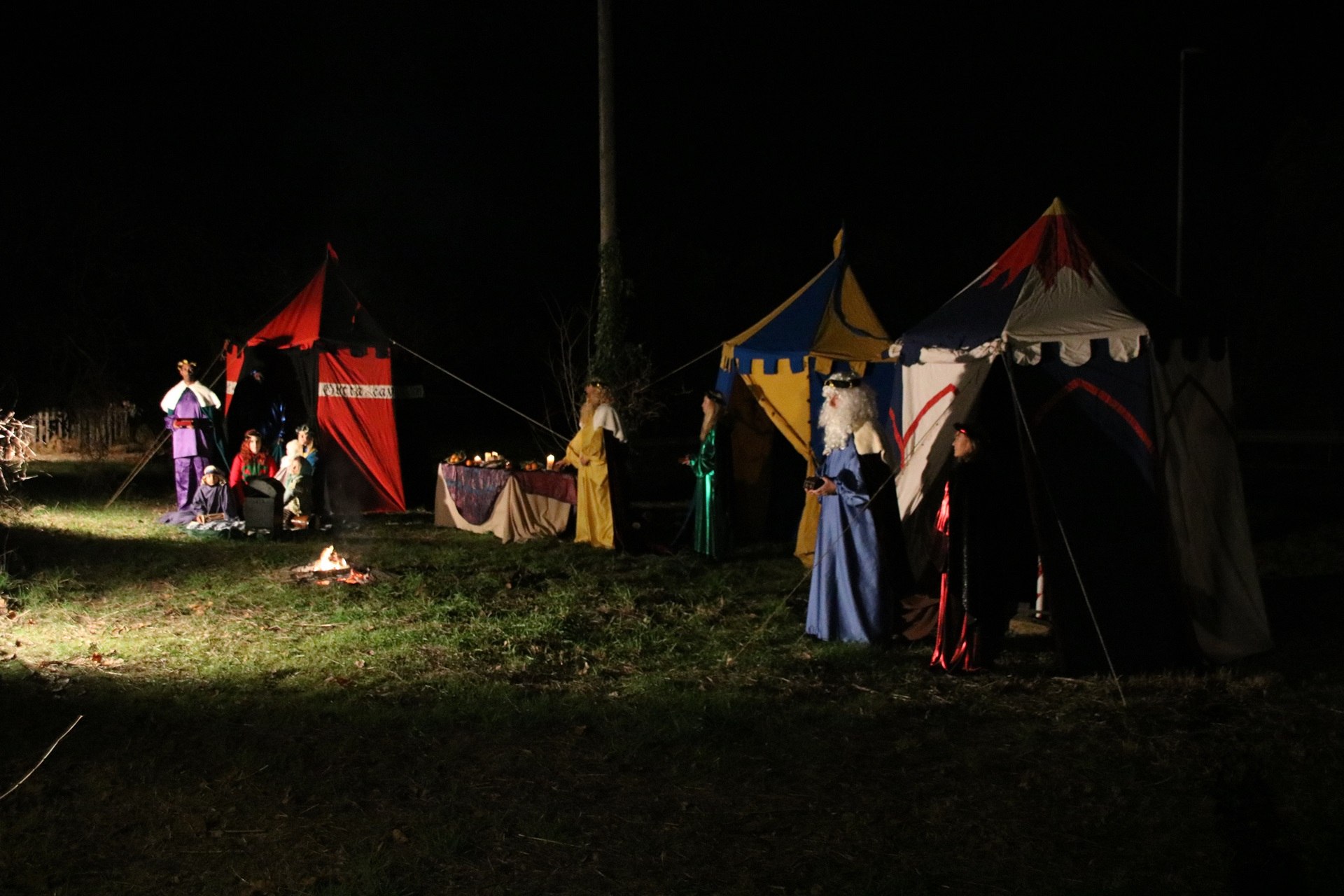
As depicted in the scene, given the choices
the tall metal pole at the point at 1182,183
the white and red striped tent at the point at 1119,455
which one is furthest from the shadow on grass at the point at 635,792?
the tall metal pole at the point at 1182,183

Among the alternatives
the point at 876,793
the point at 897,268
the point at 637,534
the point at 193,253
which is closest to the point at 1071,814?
the point at 876,793

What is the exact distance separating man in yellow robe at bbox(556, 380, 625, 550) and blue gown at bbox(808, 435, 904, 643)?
12.2ft

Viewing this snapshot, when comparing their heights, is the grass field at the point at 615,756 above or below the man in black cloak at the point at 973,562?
below

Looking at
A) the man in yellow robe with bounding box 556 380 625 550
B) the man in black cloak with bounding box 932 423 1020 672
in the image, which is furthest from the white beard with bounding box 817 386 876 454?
the man in yellow robe with bounding box 556 380 625 550

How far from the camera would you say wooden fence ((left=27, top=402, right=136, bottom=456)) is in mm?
20922

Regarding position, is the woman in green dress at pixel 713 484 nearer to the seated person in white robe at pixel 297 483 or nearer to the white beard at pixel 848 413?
the white beard at pixel 848 413

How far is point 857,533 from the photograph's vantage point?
23.3 feet

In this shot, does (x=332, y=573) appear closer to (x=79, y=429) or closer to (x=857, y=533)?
(x=857, y=533)

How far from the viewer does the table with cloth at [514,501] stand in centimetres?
1139

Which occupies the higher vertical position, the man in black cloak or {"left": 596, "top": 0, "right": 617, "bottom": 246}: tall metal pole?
{"left": 596, "top": 0, "right": 617, "bottom": 246}: tall metal pole

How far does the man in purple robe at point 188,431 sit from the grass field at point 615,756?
4454 millimetres

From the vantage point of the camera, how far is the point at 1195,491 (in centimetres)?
690

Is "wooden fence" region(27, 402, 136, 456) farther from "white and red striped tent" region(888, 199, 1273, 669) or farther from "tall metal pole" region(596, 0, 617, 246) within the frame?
"white and red striped tent" region(888, 199, 1273, 669)

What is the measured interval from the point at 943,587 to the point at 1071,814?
6.79 ft
